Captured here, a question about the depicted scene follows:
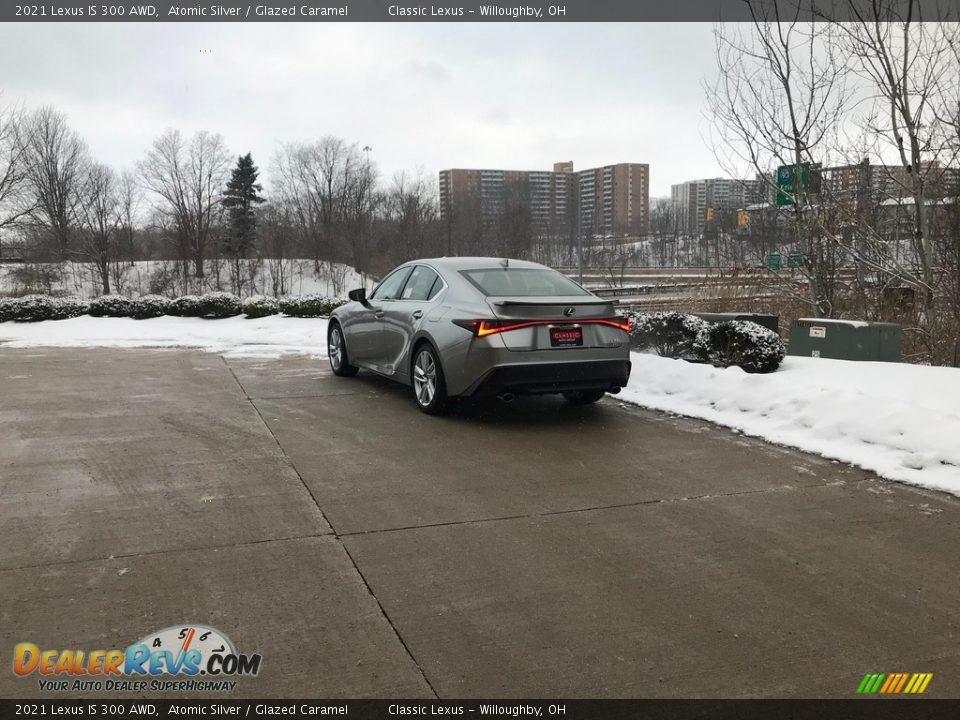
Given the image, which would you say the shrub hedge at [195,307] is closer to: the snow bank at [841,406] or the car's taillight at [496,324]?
the snow bank at [841,406]

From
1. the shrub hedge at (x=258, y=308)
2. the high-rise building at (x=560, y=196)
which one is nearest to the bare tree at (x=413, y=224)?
the high-rise building at (x=560, y=196)

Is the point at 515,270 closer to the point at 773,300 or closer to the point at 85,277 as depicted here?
the point at 773,300

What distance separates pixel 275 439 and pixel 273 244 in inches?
1989

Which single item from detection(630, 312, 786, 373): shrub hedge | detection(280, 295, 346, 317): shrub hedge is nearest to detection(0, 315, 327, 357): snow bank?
detection(280, 295, 346, 317): shrub hedge

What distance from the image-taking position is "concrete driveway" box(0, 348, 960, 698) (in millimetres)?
2811

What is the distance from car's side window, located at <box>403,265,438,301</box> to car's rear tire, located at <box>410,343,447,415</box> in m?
0.65

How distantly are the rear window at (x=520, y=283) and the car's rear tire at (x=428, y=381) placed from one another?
2.72ft

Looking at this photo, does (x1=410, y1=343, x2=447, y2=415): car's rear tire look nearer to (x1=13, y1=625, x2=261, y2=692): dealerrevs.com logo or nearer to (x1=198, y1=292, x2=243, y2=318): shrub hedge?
(x1=13, y1=625, x2=261, y2=692): dealerrevs.com logo

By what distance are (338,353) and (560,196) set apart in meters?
67.7

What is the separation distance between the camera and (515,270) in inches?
301

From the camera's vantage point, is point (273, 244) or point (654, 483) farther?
point (273, 244)

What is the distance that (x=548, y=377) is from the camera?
666cm

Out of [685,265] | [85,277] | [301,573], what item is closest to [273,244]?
[85,277]

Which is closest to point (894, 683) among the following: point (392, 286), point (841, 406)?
point (841, 406)
